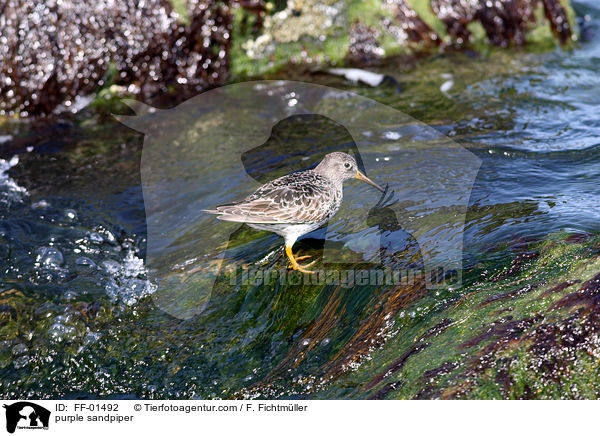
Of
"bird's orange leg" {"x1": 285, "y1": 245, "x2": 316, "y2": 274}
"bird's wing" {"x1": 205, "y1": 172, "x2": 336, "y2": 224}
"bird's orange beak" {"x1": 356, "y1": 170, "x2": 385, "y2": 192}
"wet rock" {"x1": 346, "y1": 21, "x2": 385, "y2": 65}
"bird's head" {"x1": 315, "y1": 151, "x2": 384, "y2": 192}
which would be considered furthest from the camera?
"wet rock" {"x1": 346, "y1": 21, "x2": 385, "y2": 65}

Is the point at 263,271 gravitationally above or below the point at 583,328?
below

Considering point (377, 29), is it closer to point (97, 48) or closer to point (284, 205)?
point (97, 48)

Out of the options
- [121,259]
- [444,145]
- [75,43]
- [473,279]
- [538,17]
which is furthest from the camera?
[538,17]

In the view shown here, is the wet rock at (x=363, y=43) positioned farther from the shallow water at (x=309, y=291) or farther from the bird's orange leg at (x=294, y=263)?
the bird's orange leg at (x=294, y=263)

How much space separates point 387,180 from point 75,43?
213 inches

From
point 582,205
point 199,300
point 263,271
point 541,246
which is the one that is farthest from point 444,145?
point 199,300

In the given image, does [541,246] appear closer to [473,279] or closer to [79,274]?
[473,279]

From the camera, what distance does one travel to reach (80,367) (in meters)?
4.44

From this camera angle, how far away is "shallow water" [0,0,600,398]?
3.79 m

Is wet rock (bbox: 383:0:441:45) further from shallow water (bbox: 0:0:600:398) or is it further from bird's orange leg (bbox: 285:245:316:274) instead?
bird's orange leg (bbox: 285:245:316:274)
